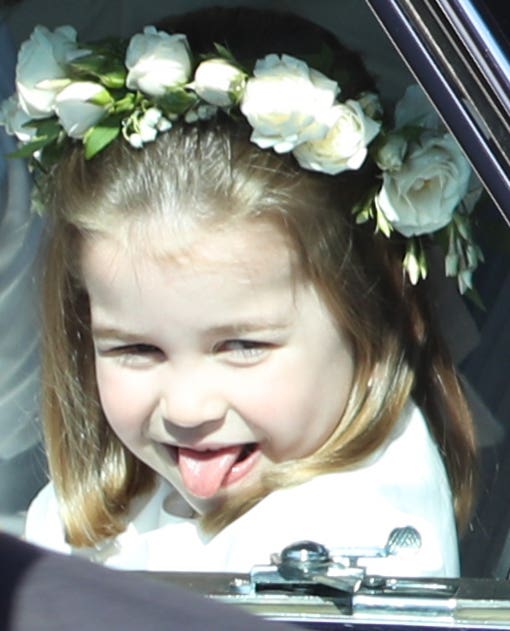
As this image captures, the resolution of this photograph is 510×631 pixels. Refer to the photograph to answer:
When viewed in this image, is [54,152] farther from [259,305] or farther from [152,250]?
[259,305]

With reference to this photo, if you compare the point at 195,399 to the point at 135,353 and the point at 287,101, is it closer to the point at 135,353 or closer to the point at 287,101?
the point at 135,353

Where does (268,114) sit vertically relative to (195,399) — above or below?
above

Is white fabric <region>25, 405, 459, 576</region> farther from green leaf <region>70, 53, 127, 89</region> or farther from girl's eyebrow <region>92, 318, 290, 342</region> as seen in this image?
green leaf <region>70, 53, 127, 89</region>

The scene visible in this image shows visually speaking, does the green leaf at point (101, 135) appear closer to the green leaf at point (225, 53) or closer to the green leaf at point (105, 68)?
the green leaf at point (105, 68)

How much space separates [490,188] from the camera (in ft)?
4.85

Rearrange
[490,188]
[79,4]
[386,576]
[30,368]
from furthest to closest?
[30,368] < [79,4] < [386,576] < [490,188]

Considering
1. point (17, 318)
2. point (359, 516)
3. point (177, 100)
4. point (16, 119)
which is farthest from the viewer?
point (17, 318)

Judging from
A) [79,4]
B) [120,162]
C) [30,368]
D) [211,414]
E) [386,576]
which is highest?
[79,4]

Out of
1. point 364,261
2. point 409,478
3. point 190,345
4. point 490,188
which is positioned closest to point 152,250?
point 190,345

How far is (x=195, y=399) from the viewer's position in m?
1.86

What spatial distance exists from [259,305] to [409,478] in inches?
10.3

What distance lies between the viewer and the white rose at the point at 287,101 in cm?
180

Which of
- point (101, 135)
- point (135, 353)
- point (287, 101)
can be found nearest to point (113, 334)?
point (135, 353)

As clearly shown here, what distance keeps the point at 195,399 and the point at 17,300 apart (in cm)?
36
